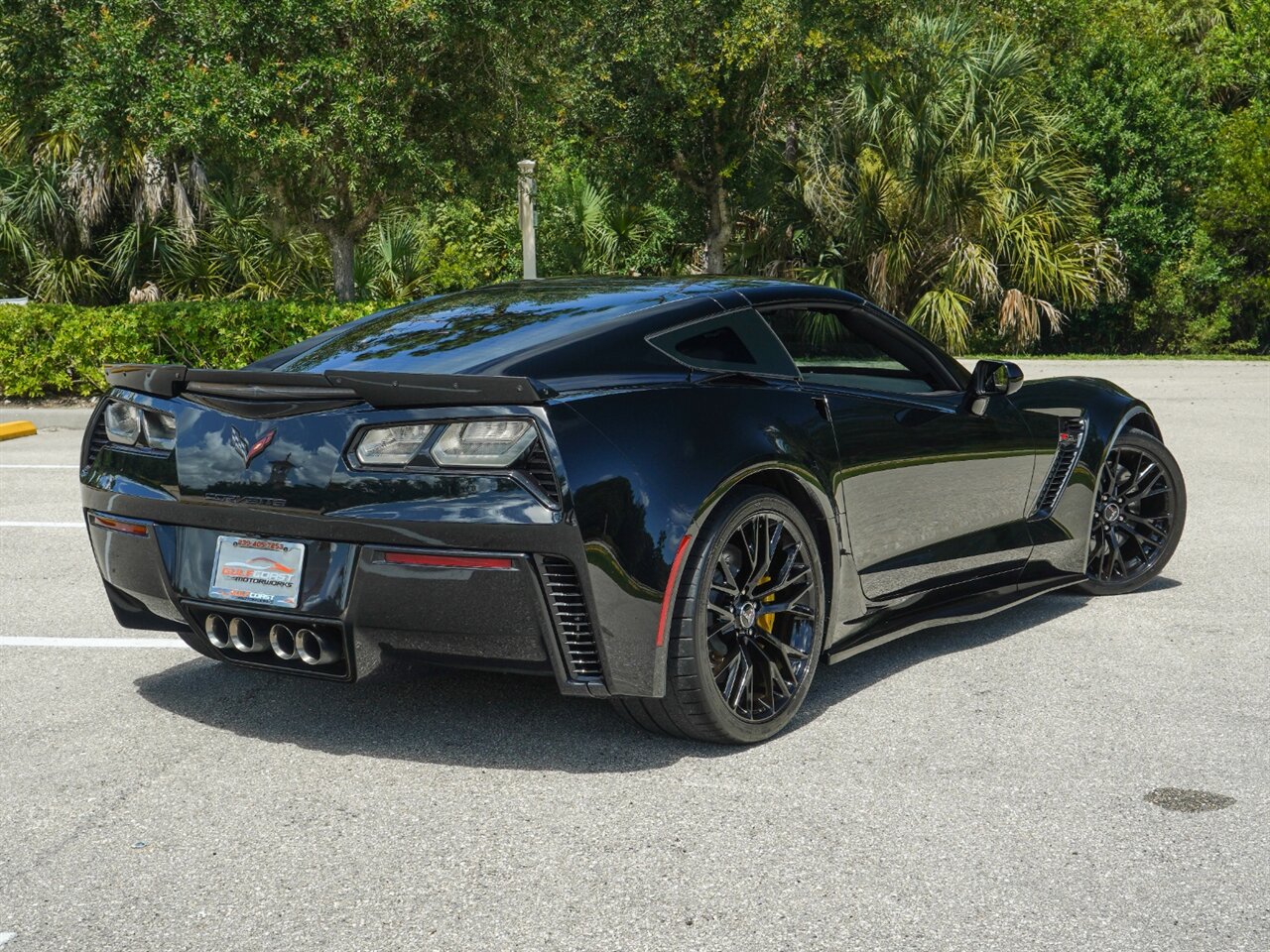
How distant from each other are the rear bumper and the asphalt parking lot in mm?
228

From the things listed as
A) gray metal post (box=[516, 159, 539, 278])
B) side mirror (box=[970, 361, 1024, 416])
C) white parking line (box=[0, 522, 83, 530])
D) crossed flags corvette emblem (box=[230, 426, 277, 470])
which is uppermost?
gray metal post (box=[516, 159, 539, 278])

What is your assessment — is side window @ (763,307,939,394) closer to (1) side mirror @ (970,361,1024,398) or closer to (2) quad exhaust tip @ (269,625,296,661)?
(1) side mirror @ (970,361,1024,398)

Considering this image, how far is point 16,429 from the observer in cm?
1366

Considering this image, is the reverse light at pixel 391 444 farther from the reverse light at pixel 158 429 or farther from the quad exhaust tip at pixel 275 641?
the reverse light at pixel 158 429

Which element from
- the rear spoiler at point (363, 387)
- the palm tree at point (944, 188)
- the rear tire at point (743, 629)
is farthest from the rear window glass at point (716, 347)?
the palm tree at point (944, 188)

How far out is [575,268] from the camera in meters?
26.5

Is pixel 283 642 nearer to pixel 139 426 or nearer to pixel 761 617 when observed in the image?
pixel 139 426

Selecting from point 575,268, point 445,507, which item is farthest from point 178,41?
point 445,507

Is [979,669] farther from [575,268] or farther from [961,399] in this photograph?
[575,268]

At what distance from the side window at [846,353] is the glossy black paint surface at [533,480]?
0.07 m

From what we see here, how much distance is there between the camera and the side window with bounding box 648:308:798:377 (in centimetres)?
439

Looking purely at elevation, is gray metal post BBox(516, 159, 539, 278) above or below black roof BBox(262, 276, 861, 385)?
above

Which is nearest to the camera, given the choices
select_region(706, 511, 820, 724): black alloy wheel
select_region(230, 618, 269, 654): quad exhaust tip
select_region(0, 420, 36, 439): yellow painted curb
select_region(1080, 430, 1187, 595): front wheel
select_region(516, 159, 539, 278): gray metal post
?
select_region(230, 618, 269, 654): quad exhaust tip

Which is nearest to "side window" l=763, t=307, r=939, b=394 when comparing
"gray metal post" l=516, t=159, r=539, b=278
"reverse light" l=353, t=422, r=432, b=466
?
"reverse light" l=353, t=422, r=432, b=466
